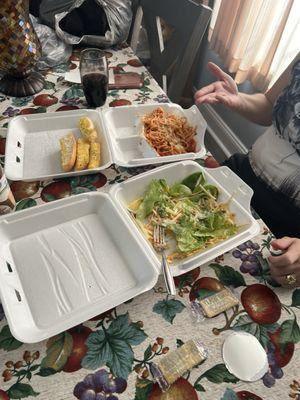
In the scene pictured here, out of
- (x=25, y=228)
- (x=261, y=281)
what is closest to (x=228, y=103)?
(x=261, y=281)

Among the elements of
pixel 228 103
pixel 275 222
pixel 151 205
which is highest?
pixel 228 103

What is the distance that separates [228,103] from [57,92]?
633mm

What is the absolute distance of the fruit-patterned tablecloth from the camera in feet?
1.57

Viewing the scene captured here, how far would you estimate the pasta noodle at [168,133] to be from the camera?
909mm

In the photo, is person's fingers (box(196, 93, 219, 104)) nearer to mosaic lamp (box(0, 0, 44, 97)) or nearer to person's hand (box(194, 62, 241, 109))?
person's hand (box(194, 62, 241, 109))

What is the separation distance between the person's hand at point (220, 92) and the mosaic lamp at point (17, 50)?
58cm

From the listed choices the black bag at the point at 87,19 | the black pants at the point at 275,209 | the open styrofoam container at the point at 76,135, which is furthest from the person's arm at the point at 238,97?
the black bag at the point at 87,19

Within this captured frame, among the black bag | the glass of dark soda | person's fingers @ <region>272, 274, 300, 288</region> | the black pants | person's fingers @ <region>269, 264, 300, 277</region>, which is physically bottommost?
the black pants

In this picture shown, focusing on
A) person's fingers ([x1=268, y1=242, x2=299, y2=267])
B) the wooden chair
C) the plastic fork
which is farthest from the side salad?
the wooden chair

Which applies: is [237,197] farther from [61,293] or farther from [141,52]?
[141,52]

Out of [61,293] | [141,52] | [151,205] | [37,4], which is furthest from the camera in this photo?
[141,52]

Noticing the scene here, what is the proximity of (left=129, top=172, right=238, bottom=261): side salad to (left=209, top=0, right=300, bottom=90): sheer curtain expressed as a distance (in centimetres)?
105

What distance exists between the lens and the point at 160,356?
52cm

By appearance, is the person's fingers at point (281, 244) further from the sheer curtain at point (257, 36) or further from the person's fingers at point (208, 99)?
the sheer curtain at point (257, 36)
